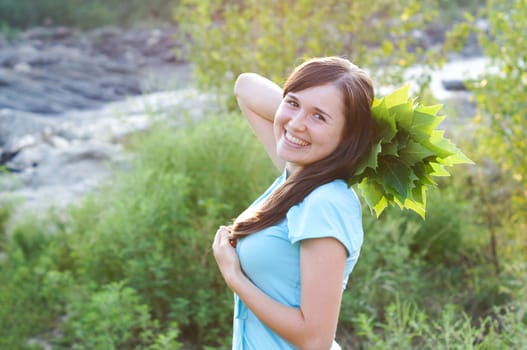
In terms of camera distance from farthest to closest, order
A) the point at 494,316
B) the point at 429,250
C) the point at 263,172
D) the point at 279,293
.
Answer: the point at 429,250 → the point at 263,172 → the point at 494,316 → the point at 279,293

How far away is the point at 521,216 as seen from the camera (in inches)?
231

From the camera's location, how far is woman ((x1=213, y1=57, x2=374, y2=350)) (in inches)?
75.2

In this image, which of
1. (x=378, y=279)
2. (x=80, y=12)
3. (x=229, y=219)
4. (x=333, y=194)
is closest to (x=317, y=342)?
(x=333, y=194)

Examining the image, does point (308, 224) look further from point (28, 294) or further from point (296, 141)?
point (28, 294)

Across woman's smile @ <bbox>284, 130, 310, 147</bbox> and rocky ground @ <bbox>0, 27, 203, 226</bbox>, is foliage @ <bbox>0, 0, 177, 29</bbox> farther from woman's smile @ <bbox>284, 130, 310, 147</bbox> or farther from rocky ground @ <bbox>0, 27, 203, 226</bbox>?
woman's smile @ <bbox>284, 130, 310, 147</bbox>

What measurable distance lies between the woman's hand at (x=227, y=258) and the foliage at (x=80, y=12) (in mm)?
30602

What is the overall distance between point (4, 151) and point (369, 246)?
806 centimetres

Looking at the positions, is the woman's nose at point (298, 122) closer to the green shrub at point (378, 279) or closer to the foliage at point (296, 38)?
the green shrub at point (378, 279)

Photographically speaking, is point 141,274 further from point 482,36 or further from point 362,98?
point 482,36

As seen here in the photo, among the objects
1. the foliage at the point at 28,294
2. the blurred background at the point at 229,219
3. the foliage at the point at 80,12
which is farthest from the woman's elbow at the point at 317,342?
the foliage at the point at 80,12

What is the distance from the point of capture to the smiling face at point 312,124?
2.01m

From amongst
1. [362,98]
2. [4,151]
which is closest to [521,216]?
[362,98]

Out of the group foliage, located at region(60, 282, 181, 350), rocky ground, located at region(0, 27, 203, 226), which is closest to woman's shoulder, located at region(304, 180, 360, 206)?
foliage, located at region(60, 282, 181, 350)

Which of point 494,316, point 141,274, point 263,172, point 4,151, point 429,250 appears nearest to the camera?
point 141,274
